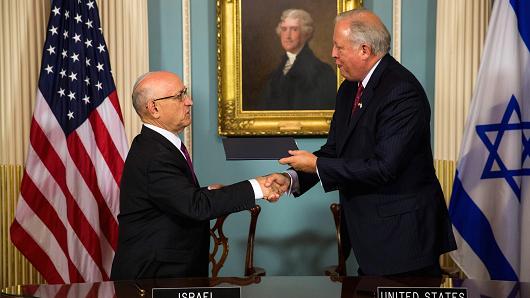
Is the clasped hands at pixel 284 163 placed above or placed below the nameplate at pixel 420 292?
above

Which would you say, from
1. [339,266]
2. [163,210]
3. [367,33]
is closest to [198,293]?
[163,210]

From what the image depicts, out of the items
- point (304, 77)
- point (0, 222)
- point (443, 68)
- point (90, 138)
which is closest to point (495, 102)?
point (443, 68)

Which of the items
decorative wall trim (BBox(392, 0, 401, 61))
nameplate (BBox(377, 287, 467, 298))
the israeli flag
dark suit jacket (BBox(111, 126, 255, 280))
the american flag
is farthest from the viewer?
decorative wall trim (BBox(392, 0, 401, 61))

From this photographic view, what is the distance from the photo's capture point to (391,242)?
2738 millimetres

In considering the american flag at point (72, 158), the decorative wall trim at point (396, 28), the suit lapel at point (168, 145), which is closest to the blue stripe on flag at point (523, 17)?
the decorative wall trim at point (396, 28)

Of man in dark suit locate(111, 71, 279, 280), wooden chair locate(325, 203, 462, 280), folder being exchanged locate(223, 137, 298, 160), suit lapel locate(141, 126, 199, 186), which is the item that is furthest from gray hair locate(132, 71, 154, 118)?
wooden chair locate(325, 203, 462, 280)

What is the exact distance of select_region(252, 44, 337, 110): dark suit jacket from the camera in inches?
171

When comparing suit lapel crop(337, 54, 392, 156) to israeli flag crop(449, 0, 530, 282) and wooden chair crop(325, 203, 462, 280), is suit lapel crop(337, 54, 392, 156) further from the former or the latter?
israeli flag crop(449, 0, 530, 282)

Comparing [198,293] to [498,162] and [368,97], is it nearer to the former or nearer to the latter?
[368,97]

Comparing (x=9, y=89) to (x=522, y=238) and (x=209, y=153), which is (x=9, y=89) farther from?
(x=522, y=238)

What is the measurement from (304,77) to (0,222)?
2.15 metres

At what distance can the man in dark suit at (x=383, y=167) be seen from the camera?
8.96 ft

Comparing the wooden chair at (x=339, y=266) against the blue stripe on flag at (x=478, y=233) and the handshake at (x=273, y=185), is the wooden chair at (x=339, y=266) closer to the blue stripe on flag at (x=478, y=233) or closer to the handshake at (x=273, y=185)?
the blue stripe on flag at (x=478, y=233)

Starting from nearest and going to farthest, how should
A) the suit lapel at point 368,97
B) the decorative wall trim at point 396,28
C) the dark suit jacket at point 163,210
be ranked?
the dark suit jacket at point 163,210 → the suit lapel at point 368,97 → the decorative wall trim at point 396,28
